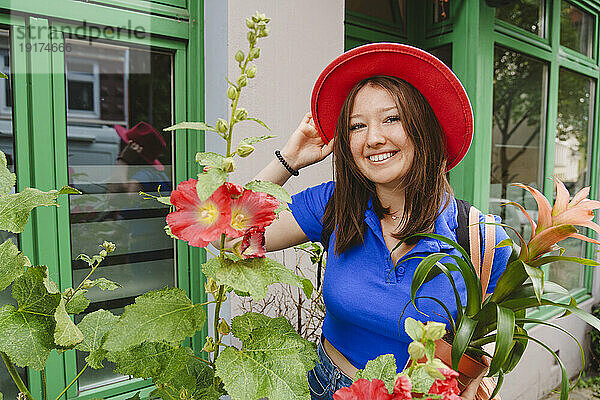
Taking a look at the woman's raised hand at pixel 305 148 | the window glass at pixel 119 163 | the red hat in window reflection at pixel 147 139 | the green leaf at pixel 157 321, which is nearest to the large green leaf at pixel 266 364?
the green leaf at pixel 157 321

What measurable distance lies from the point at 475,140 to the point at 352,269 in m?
1.73

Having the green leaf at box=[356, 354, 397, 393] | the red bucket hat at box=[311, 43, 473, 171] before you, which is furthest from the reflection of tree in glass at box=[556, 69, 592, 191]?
the green leaf at box=[356, 354, 397, 393]

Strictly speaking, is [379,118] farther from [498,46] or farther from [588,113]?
[588,113]

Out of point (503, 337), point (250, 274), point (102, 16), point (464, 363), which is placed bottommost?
point (464, 363)

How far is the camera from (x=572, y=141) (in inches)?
160

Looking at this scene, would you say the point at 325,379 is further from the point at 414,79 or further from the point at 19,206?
the point at 19,206

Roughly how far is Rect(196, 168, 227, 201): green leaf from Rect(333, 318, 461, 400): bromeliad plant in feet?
0.89

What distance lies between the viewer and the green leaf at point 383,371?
578 mm

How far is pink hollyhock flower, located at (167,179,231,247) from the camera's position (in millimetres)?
622

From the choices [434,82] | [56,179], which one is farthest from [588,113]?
[56,179]

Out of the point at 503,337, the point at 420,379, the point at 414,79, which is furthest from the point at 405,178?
the point at 420,379

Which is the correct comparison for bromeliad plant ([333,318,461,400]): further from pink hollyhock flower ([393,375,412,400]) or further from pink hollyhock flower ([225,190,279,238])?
pink hollyhock flower ([225,190,279,238])

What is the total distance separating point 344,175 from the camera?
1302 mm

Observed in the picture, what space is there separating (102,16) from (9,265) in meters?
1.22
